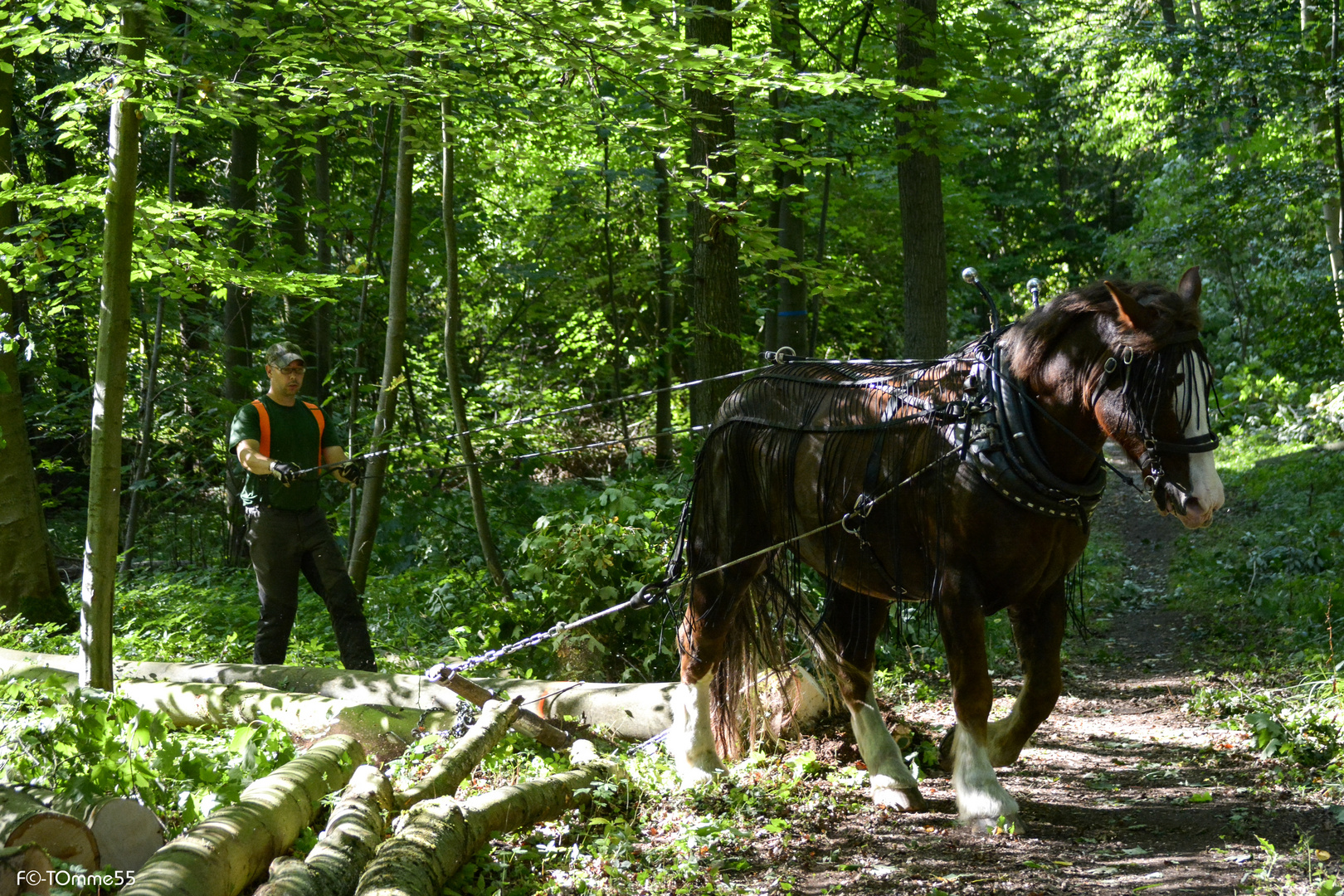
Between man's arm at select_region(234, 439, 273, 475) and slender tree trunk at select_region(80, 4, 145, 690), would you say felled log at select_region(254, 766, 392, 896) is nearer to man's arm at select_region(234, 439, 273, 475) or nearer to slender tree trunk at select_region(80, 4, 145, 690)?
slender tree trunk at select_region(80, 4, 145, 690)

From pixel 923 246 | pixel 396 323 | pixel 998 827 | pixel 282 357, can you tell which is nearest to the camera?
pixel 998 827

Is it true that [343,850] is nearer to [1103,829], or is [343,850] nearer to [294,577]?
[1103,829]

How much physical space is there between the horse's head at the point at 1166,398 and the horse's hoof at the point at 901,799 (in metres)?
1.70

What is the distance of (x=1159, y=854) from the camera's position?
3.72 meters

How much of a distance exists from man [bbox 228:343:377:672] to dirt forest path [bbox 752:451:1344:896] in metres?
3.31

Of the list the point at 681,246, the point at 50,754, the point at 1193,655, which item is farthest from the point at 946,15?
the point at 50,754

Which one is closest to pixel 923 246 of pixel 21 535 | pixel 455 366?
pixel 455 366

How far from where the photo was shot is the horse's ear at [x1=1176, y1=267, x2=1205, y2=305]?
3.49 m

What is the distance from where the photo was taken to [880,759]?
14.8 ft

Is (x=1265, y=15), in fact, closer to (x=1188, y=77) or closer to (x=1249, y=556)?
(x=1188, y=77)

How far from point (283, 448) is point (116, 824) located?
3.39 meters

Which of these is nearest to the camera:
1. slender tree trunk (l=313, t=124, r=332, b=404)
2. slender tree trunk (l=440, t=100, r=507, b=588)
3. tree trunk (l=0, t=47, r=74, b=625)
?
slender tree trunk (l=440, t=100, r=507, b=588)

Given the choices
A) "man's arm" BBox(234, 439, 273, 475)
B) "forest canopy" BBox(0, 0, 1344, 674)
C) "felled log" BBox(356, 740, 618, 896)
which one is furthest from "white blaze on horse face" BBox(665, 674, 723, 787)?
"man's arm" BBox(234, 439, 273, 475)

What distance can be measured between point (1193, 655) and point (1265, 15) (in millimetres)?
6436
